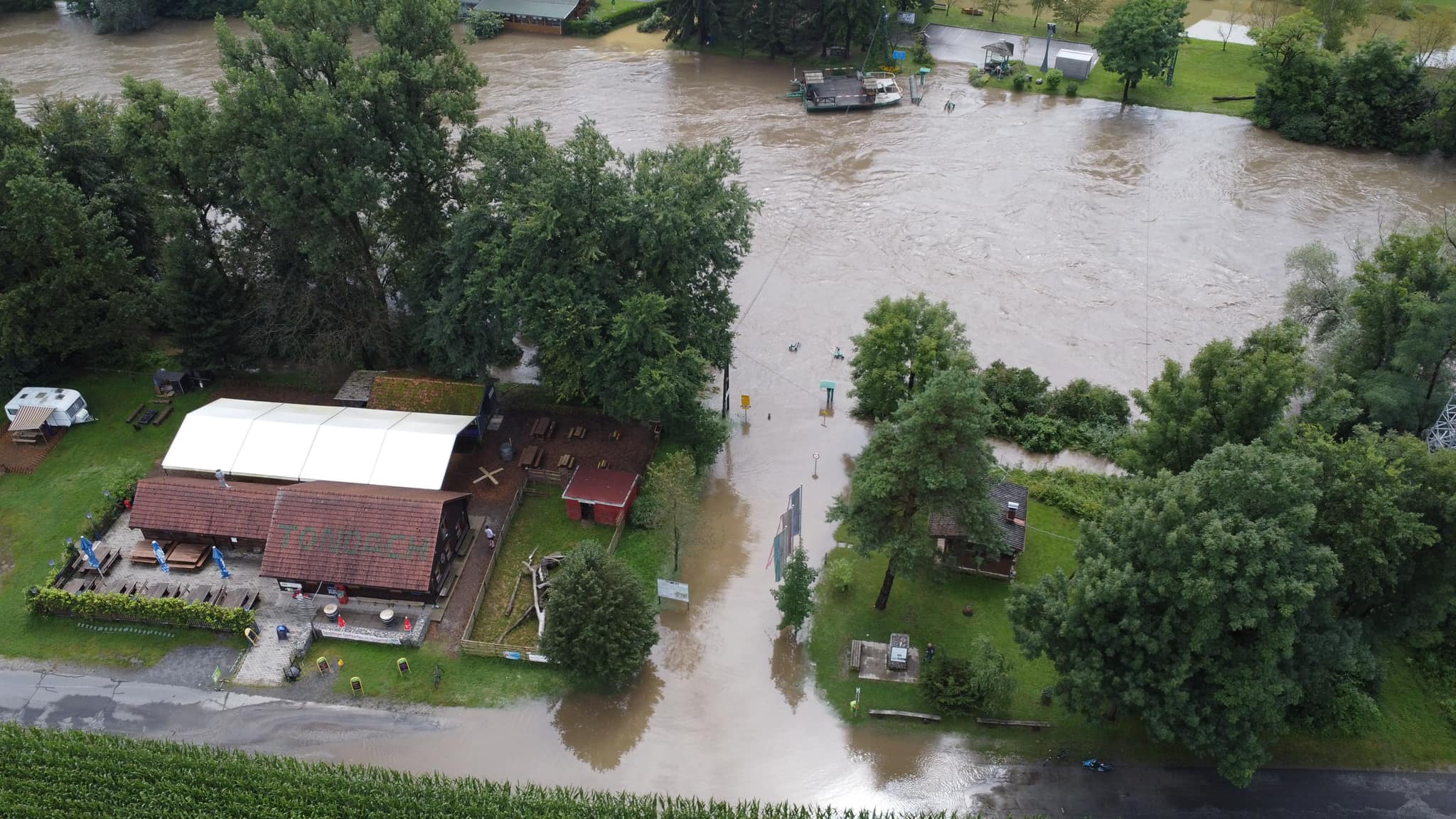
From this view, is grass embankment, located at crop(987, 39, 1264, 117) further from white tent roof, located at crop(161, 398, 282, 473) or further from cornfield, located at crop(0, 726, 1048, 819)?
cornfield, located at crop(0, 726, 1048, 819)

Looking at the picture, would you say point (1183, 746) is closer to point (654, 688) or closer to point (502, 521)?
point (654, 688)

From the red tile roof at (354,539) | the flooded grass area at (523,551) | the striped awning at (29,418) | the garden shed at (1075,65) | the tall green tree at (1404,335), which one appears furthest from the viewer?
the garden shed at (1075,65)

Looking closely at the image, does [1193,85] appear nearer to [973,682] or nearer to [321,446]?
[973,682]

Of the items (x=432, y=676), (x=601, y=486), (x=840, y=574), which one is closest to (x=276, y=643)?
(x=432, y=676)

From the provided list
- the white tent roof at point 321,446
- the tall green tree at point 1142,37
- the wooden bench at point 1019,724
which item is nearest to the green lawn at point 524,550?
the white tent roof at point 321,446

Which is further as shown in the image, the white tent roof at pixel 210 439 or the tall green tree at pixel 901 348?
the white tent roof at pixel 210 439

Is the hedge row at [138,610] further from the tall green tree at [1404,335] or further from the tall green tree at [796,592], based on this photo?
the tall green tree at [1404,335]

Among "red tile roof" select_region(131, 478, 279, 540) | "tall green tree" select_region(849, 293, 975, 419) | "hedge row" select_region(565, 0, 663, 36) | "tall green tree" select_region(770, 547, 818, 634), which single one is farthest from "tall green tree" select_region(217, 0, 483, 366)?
"hedge row" select_region(565, 0, 663, 36)
